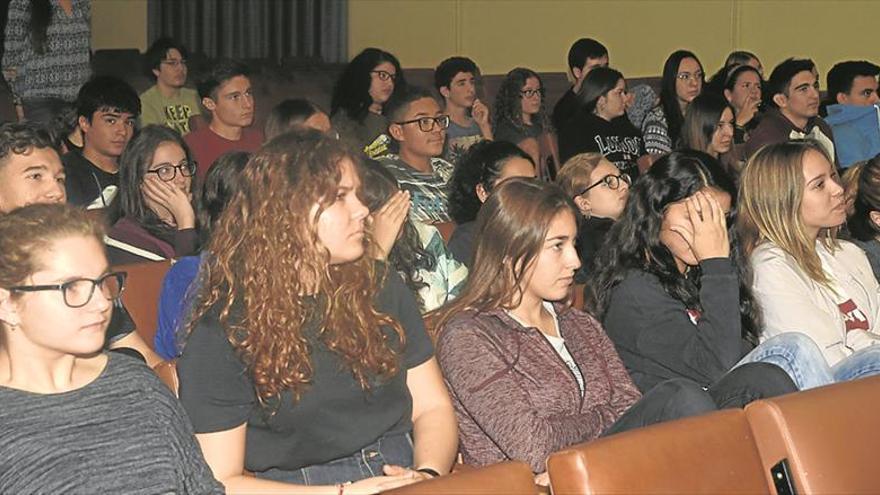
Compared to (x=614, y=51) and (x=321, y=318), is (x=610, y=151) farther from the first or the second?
(x=321, y=318)

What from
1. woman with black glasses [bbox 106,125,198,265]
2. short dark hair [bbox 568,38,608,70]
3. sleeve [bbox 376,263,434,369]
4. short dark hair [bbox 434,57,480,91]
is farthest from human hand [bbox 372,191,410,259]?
short dark hair [bbox 568,38,608,70]

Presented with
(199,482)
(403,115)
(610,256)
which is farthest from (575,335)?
(403,115)

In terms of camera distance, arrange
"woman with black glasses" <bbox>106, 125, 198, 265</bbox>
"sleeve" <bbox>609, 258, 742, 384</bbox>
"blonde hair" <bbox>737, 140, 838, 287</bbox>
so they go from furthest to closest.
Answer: "woman with black glasses" <bbox>106, 125, 198, 265</bbox> → "blonde hair" <bbox>737, 140, 838, 287</bbox> → "sleeve" <bbox>609, 258, 742, 384</bbox>

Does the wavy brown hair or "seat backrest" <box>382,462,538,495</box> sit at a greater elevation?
the wavy brown hair

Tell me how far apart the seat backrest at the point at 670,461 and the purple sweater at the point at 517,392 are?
61 cm

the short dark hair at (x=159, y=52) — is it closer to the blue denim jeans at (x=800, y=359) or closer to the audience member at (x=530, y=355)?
the audience member at (x=530, y=355)

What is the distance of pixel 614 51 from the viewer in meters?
8.96

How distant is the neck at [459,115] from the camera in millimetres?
6754

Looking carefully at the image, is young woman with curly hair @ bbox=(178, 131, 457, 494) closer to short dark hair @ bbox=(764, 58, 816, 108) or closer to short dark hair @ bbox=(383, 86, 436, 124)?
short dark hair @ bbox=(383, 86, 436, 124)

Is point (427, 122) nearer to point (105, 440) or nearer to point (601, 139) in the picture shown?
point (601, 139)

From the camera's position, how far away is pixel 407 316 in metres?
2.52

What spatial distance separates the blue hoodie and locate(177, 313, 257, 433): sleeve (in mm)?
4884

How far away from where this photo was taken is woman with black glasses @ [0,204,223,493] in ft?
6.47

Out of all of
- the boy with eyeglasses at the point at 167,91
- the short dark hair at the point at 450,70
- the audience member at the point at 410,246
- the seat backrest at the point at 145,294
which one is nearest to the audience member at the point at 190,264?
the seat backrest at the point at 145,294
